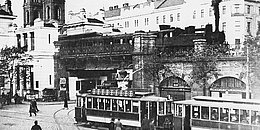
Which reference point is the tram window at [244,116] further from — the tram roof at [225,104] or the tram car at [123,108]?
the tram car at [123,108]

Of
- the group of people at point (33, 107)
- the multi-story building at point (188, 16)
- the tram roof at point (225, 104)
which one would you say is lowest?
the group of people at point (33, 107)

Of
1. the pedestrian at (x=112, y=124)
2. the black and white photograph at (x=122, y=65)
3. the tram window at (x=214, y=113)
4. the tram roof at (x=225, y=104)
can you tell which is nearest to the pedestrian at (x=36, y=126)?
the black and white photograph at (x=122, y=65)

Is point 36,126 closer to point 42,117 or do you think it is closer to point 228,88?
point 42,117

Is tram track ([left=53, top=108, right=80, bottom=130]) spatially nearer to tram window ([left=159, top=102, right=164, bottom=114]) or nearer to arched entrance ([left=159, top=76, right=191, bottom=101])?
tram window ([left=159, top=102, right=164, bottom=114])

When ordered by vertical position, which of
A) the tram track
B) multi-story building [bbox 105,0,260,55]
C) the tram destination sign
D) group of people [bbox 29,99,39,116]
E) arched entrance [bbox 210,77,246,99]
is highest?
multi-story building [bbox 105,0,260,55]

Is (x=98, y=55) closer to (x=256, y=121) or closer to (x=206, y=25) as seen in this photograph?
(x=206, y=25)

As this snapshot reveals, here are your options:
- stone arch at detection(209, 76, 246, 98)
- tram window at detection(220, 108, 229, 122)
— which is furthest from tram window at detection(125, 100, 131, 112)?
tram window at detection(220, 108, 229, 122)

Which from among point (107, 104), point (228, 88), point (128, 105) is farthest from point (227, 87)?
point (107, 104)
